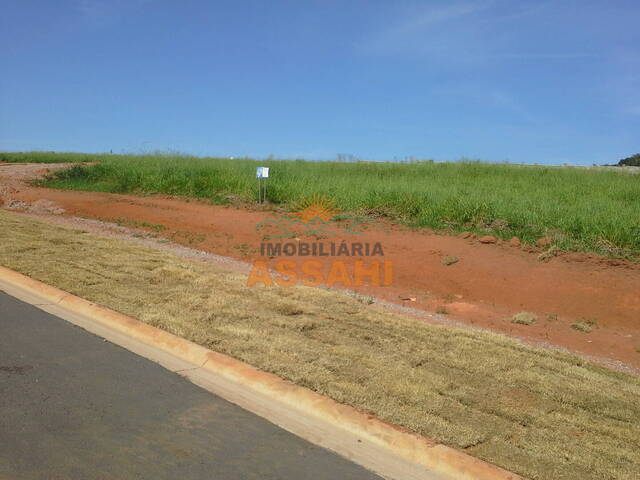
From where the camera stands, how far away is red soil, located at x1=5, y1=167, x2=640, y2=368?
867 cm

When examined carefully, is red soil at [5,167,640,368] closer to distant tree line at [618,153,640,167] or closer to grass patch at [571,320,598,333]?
grass patch at [571,320,598,333]

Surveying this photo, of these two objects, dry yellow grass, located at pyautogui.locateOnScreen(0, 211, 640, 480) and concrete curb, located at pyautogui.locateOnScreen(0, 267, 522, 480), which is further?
dry yellow grass, located at pyautogui.locateOnScreen(0, 211, 640, 480)

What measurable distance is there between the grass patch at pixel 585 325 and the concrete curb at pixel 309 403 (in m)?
5.62

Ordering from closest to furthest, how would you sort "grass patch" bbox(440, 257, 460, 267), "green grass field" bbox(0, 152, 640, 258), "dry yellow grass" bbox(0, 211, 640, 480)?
"dry yellow grass" bbox(0, 211, 640, 480)
"grass patch" bbox(440, 257, 460, 267)
"green grass field" bbox(0, 152, 640, 258)

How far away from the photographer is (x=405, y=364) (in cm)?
548

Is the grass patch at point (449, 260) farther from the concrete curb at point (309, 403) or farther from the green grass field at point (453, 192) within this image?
the concrete curb at point (309, 403)

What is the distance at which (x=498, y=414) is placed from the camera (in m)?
4.59

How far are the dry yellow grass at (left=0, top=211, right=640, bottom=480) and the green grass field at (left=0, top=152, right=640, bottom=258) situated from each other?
6212mm

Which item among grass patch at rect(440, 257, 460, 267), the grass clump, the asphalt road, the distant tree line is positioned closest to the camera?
the asphalt road

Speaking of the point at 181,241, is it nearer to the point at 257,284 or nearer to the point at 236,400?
the point at 257,284

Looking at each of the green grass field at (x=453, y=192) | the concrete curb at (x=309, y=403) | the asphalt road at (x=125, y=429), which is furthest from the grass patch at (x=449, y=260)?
the asphalt road at (x=125, y=429)

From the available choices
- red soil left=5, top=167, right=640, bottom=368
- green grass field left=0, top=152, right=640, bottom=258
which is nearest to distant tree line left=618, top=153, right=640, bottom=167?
green grass field left=0, top=152, right=640, bottom=258

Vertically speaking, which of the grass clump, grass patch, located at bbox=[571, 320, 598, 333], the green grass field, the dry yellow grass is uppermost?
the green grass field

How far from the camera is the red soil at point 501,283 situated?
8.67 meters
